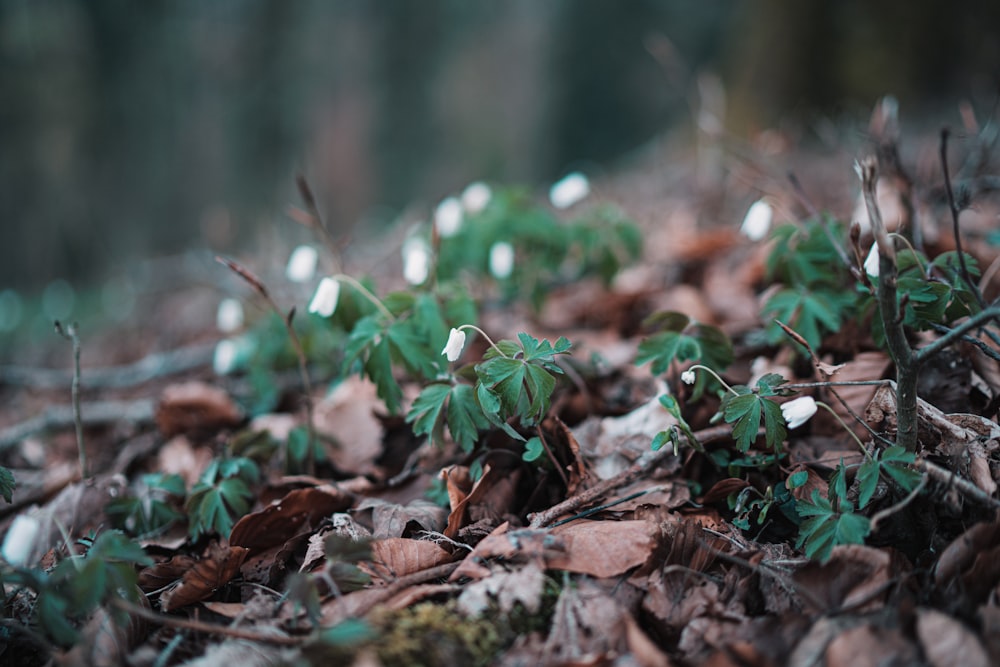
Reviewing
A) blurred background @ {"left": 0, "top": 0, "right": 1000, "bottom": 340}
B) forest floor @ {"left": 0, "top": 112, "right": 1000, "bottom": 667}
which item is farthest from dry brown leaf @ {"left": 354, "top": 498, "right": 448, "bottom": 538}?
blurred background @ {"left": 0, "top": 0, "right": 1000, "bottom": 340}

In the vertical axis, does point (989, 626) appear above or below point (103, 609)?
below

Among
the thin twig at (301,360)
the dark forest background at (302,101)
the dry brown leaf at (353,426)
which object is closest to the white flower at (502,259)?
the dry brown leaf at (353,426)

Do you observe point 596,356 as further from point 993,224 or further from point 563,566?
point 993,224

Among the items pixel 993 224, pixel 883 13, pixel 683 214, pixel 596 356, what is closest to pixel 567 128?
pixel 883 13

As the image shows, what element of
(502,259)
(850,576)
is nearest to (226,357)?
(502,259)

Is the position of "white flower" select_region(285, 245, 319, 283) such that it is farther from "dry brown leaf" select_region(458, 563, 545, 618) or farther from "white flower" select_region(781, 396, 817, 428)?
"white flower" select_region(781, 396, 817, 428)

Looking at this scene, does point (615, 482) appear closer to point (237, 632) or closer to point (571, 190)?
point (237, 632)
